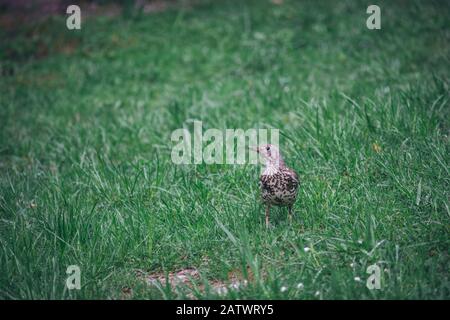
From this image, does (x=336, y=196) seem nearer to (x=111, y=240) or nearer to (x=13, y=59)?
(x=111, y=240)

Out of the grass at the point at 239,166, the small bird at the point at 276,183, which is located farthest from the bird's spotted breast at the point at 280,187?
the grass at the point at 239,166

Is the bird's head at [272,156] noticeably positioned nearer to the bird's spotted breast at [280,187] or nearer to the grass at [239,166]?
the bird's spotted breast at [280,187]

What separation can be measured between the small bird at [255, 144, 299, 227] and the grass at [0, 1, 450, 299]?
190mm

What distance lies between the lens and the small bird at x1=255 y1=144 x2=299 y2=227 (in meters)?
3.75

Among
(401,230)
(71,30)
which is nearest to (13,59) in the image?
(71,30)

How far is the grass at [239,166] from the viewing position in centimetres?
338

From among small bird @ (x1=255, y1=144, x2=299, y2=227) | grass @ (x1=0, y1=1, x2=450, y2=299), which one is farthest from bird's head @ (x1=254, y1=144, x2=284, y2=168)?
grass @ (x1=0, y1=1, x2=450, y2=299)

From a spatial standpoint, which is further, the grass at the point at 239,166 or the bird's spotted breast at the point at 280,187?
the bird's spotted breast at the point at 280,187

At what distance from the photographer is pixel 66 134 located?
20.9 feet

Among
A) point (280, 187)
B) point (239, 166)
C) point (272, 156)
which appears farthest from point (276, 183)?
point (239, 166)

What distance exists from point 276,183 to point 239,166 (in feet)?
3.71

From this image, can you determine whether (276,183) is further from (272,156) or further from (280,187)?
(272,156)

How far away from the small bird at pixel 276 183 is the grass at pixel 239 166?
0.62ft
